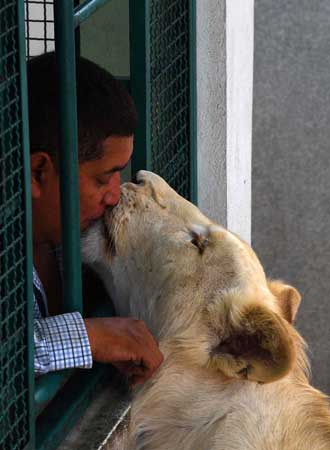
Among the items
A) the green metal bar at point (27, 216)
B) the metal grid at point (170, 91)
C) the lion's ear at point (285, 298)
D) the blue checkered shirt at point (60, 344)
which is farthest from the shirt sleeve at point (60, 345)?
the metal grid at point (170, 91)

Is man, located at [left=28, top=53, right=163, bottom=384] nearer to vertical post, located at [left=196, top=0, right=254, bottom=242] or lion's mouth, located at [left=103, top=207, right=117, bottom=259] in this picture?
lion's mouth, located at [left=103, top=207, right=117, bottom=259]

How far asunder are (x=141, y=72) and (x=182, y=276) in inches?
33.5

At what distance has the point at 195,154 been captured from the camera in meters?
4.52

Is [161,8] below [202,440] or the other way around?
the other way around

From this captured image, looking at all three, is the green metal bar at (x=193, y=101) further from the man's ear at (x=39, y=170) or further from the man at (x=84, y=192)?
the man's ear at (x=39, y=170)

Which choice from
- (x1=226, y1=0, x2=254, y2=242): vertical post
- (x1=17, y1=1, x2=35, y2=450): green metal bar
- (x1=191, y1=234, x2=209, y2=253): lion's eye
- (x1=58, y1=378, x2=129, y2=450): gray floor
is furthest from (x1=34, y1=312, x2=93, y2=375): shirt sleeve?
(x1=226, y1=0, x2=254, y2=242): vertical post

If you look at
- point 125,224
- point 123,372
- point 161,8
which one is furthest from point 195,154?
point 123,372

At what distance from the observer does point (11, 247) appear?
277 cm

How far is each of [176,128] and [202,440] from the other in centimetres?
151

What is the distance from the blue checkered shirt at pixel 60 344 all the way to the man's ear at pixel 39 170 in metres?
0.42

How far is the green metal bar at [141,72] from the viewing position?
12.8 feet

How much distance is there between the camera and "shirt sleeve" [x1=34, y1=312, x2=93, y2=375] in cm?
307

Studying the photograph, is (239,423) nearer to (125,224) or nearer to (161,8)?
(125,224)

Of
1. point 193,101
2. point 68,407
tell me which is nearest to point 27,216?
point 68,407
